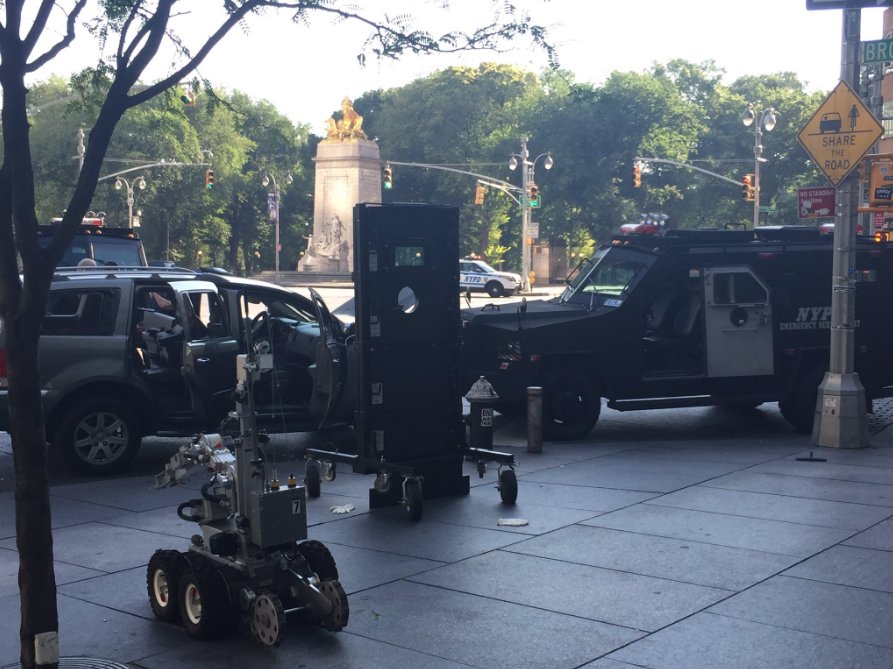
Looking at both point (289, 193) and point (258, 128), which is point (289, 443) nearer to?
point (258, 128)

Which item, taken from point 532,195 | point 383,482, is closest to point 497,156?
point 532,195

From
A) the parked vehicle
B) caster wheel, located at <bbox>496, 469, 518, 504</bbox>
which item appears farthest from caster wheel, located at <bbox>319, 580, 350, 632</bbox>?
the parked vehicle

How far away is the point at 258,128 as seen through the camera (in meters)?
8.94

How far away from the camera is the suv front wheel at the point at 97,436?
1060 cm

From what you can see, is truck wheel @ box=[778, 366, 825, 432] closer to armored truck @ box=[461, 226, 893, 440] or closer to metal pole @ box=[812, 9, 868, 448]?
armored truck @ box=[461, 226, 893, 440]

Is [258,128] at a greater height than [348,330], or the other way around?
[258,128]

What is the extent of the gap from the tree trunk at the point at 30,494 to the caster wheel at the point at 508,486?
4.71 metres

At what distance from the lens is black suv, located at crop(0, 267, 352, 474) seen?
34.9ft

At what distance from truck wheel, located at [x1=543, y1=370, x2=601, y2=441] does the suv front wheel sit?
4.54m


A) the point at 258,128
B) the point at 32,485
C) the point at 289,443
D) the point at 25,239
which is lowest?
the point at 289,443

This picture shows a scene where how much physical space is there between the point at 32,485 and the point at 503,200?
74469 millimetres

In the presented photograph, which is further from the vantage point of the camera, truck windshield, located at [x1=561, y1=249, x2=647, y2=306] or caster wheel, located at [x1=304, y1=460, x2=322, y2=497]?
truck windshield, located at [x1=561, y1=249, x2=647, y2=306]

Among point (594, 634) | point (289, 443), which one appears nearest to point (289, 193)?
point (289, 443)

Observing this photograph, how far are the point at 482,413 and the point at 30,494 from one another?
634 centimetres
